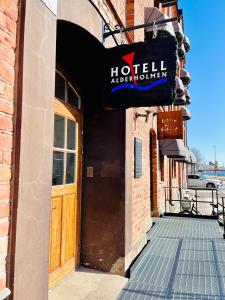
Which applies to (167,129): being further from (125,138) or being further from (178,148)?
(125,138)

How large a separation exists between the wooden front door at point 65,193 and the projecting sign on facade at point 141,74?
2.35 ft

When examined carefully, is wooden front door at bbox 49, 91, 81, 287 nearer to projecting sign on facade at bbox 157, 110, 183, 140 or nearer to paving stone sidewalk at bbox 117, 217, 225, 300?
paving stone sidewalk at bbox 117, 217, 225, 300

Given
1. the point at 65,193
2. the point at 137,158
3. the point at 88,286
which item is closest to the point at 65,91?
the point at 65,193

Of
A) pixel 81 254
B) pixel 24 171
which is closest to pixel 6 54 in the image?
pixel 24 171

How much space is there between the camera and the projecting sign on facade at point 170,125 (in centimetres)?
827

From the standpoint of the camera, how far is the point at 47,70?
6.81 feet

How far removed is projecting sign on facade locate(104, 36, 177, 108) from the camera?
302 cm

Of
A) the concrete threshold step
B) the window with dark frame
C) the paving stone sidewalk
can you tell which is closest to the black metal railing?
the paving stone sidewalk

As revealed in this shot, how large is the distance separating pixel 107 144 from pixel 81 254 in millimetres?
1723

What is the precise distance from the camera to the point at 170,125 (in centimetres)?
841

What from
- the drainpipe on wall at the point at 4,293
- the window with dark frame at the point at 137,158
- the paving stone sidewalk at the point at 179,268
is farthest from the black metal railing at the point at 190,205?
the drainpipe on wall at the point at 4,293

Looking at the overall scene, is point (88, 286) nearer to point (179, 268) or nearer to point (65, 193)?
point (65, 193)

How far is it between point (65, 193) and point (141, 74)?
72.3 inches

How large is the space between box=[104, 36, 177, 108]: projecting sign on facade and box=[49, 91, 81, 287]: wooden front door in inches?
28.2
